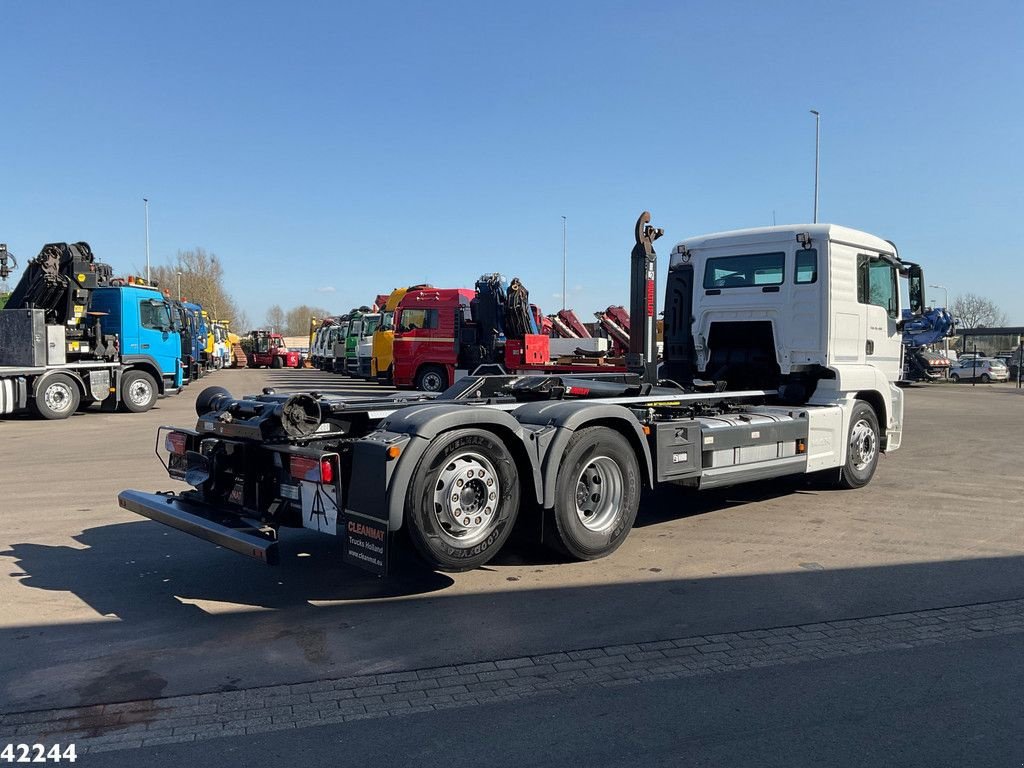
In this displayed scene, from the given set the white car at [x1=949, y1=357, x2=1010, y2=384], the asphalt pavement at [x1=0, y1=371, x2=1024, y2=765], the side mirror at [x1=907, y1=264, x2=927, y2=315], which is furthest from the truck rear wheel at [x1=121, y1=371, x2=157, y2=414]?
the white car at [x1=949, y1=357, x2=1010, y2=384]

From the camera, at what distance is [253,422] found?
5.49 m

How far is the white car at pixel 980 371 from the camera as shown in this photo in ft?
139

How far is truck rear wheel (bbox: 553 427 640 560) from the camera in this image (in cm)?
588

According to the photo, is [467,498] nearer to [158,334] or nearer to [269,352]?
[158,334]

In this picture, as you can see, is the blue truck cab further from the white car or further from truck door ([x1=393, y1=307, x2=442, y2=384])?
the white car

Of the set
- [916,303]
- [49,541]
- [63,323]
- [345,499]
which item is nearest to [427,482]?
[345,499]

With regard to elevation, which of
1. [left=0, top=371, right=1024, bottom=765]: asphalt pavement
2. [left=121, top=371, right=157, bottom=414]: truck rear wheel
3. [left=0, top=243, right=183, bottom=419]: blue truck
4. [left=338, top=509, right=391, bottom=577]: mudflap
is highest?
[left=0, top=243, right=183, bottom=419]: blue truck

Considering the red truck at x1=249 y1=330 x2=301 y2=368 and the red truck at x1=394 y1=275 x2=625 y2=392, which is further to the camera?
the red truck at x1=249 y1=330 x2=301 y2=368

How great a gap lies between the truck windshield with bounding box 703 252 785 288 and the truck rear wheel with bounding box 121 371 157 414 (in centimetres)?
1438

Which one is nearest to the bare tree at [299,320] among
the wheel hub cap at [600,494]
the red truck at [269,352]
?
the red truck at [269,352]

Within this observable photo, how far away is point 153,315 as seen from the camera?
756 inches

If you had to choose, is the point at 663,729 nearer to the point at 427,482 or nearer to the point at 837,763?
the point at 837,763

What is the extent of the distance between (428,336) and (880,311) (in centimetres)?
1592

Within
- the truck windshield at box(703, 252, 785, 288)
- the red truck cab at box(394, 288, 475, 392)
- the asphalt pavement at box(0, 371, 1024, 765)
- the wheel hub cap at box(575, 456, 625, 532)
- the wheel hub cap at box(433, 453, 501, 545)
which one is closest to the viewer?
the asphalt pavement at box(0, 371, 1024, 765)
